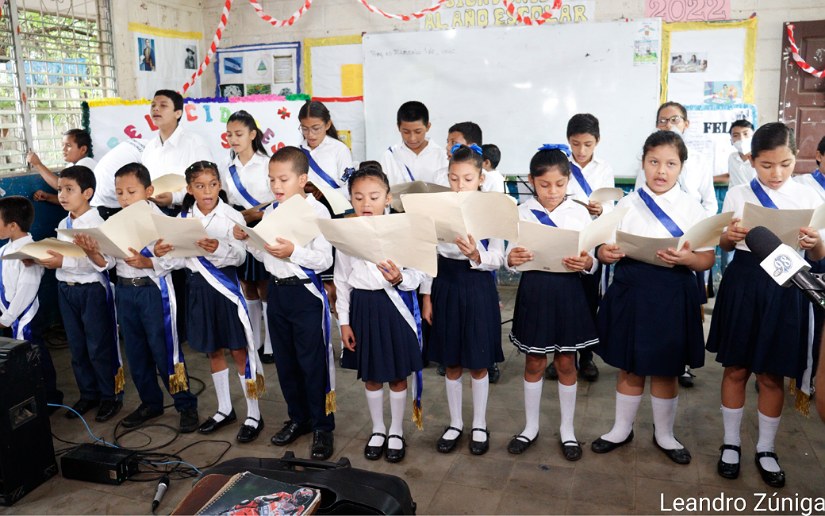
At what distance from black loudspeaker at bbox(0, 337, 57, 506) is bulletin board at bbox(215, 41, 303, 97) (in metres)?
3.97

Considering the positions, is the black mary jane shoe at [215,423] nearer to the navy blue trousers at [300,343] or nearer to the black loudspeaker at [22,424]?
the navy blue trousers at [300,343]

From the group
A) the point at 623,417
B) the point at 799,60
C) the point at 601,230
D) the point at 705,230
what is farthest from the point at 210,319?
the point at 799,60

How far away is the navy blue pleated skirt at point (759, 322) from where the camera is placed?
90.3 inches

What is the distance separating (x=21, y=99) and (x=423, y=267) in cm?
354

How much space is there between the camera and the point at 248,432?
290cm

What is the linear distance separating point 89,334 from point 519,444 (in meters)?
1.95

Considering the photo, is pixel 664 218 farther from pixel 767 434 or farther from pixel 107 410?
pixel 107 410

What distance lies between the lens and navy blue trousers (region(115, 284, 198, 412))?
2.92m

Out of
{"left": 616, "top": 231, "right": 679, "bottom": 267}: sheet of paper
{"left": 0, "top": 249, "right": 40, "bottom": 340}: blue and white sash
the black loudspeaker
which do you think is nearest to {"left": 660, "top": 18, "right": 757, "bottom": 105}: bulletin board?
{"left": 616, "top": 231, "right": 679, "bottom": 267}: sheet of paper

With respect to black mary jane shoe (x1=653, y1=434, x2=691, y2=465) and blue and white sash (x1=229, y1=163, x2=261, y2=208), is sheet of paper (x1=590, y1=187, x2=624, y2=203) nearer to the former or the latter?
black mary jane shoe (x1=653, y1=434, x2=691, y2=465)

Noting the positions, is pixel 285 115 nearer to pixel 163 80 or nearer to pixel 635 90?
pixel 163 80


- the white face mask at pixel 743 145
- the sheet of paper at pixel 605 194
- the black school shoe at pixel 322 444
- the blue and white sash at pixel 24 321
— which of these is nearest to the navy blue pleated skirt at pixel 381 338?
the black school shoe at pixel 322 444

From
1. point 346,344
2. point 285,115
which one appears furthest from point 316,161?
point 346,344

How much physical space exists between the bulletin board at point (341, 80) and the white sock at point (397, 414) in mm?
3516
